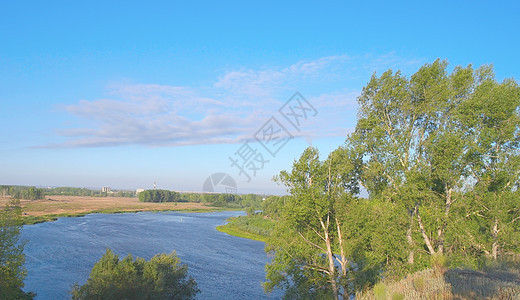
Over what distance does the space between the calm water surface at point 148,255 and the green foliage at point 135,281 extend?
4.75 metres

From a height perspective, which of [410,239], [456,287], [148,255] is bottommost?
[148,255]

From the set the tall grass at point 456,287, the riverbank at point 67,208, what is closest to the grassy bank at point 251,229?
the riverbank at point 67,208

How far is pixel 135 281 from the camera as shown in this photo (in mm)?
18047

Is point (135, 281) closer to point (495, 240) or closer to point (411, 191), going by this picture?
point (411, 191)

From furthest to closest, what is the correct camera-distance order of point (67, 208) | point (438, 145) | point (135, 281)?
1. point (67, 208)
2. point (135, 281)
3. point (438, 145)

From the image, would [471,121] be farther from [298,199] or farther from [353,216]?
[298,199]

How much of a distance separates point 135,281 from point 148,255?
1697 centimetres

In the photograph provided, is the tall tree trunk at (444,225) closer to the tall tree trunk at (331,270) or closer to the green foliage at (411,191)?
the green foliage at (411,191)

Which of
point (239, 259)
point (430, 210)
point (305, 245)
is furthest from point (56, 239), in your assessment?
point (430, 210)

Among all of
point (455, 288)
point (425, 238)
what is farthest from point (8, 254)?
point (425, 238)

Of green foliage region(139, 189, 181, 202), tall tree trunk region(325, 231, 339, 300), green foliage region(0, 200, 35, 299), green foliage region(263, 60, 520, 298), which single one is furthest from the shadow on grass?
green foliage region(139, 189, 181, 202)

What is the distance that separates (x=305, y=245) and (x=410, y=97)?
719 cm

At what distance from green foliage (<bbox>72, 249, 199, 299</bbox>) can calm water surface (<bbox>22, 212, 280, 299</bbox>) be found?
4750 millimetres

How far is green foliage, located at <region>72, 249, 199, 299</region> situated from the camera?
56.4 ft
